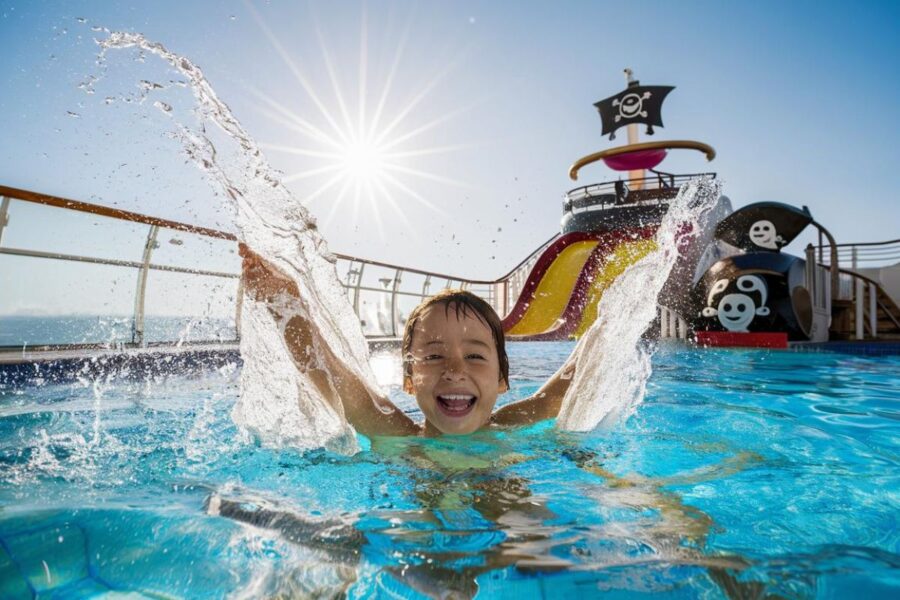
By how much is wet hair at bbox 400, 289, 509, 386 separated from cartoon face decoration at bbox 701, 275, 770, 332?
27.8 ft

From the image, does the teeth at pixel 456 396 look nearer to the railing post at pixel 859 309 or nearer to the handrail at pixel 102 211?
the handrail at pixel 102 211

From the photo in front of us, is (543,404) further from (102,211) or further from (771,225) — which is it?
(771,225)

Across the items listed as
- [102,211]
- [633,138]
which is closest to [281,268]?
[102,211]

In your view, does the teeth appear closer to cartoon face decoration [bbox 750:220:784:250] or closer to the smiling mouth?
the smiling mouth

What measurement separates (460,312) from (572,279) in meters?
11.9

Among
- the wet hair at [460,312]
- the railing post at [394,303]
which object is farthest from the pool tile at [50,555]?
the railing post at [394,303]

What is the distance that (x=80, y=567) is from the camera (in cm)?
108

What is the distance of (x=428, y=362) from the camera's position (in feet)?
7.07

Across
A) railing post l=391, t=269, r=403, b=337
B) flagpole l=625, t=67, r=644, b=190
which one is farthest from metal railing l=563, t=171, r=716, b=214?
railing post l=391, t=269, r=403, b=337

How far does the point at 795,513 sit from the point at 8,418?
343 cm

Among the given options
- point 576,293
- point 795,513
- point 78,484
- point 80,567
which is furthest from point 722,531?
point 576,293

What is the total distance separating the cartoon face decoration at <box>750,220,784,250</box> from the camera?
10398 millimetres

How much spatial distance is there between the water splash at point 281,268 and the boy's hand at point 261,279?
5 cm

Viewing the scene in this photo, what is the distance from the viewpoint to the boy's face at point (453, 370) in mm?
2119
